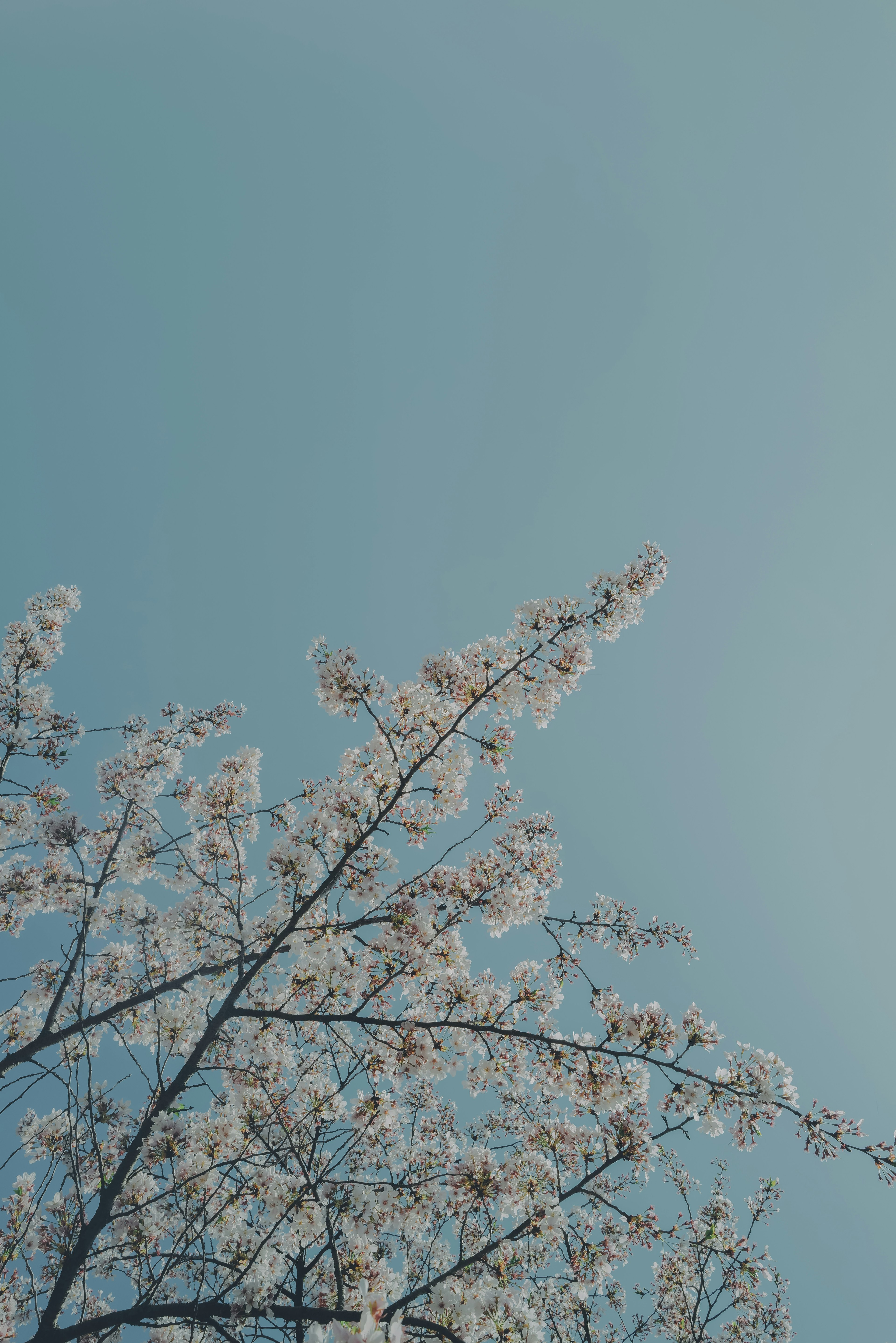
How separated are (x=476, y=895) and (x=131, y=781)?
4.90m

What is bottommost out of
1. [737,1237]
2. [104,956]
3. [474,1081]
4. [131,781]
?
[737,1237]

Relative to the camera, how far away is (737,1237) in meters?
6.92

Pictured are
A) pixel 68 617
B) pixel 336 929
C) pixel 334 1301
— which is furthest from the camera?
pixel 68 617

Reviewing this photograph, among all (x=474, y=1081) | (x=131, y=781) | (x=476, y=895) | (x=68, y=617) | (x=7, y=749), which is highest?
(x=68, y=617)

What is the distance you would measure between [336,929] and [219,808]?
2.35 metres

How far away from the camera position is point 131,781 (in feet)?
26.7

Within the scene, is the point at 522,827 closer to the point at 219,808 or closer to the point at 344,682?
the point at 344,682

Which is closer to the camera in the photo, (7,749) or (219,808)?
(219,808)

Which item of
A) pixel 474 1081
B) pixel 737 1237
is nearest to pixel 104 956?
pixel 474 1081

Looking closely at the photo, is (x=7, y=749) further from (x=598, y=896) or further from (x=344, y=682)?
(x=598, y=896)

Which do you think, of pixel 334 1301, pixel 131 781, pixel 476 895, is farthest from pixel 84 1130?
pixel 476 895

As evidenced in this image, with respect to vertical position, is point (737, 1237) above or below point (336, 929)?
below

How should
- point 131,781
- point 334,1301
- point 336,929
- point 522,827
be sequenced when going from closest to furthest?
point 336,929 → point 334,1301 → point 522,827 → point 131,781

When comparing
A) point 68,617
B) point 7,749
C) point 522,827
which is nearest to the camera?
point 522,827
